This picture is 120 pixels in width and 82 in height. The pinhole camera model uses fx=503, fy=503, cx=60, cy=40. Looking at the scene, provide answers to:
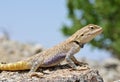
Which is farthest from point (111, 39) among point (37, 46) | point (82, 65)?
point (82, 65)

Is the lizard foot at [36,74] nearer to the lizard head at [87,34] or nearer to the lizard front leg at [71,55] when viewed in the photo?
the lizard front leg at [71,55]

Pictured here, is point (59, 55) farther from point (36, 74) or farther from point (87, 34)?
point (36, 74)

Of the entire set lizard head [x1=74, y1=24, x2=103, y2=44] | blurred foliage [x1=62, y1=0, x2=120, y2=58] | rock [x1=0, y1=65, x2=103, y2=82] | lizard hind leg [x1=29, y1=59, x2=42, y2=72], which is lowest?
rock [x1=0, y1=65, x2=103, y2=82]

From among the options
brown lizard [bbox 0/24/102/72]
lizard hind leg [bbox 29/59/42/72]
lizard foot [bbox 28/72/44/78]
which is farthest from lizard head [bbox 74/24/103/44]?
lizard foot [bbox 28/72/44/78]

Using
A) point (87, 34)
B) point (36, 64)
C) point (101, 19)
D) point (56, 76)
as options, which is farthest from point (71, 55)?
point (101, 19)

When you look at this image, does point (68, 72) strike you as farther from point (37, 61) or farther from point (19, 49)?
point (19, 49)

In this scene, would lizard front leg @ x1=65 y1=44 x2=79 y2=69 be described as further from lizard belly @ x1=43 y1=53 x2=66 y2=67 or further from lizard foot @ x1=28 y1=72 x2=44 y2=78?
lizard foot @ x1=28 y1=72 x2=44 y2=78

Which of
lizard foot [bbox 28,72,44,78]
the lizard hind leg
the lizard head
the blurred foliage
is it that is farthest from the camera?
the blurred foliage
